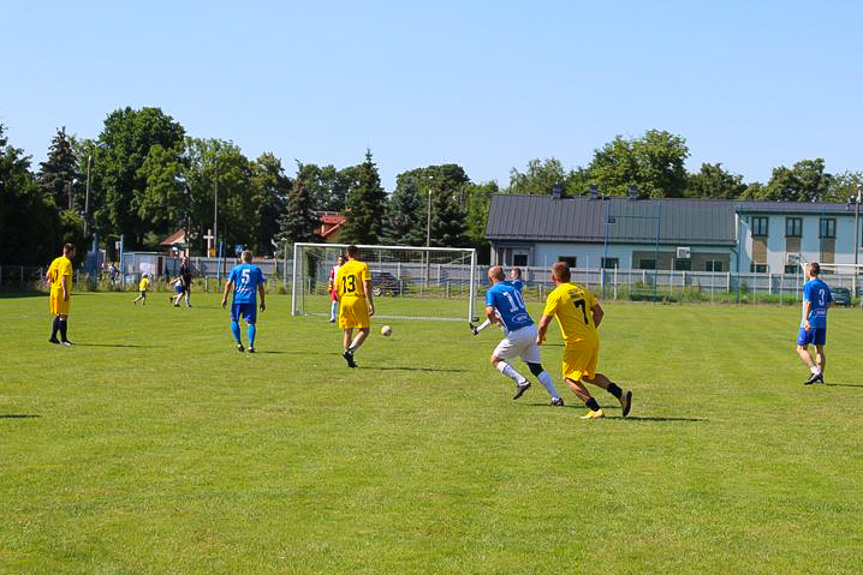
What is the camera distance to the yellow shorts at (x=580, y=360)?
12.3m

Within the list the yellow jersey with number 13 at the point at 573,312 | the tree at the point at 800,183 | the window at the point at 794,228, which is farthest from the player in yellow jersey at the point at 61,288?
the tree at the point at 800,183

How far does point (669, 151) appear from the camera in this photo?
106188 mm

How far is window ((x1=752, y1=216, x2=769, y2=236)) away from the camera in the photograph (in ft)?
262

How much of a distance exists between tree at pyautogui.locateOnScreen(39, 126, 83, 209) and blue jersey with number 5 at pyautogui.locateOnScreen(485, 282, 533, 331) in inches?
3856

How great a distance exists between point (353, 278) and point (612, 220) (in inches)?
2553

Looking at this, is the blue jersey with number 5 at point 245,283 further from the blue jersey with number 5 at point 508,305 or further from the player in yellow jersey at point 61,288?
the blue jersey with number 5 at point 508,305

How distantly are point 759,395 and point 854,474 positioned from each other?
21.0ft

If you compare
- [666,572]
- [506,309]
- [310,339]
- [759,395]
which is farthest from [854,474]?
[310,339]

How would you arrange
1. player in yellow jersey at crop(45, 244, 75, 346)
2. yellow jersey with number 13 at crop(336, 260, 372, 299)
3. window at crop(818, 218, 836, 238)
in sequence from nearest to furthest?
yellow jersey with number 13 at crop(336, 260, 372, 299), player in yellow jersey at crop(45, 244, 75, 346), window at crop(818, 218, 836, 238)

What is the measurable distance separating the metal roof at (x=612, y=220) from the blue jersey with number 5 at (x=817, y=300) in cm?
6223

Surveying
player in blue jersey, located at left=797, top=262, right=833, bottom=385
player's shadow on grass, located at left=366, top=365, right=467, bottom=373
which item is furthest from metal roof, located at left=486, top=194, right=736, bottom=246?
player's shadow on grass, located at left=366, top=365, right=467, bottom=373

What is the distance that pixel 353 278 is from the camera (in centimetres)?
1719

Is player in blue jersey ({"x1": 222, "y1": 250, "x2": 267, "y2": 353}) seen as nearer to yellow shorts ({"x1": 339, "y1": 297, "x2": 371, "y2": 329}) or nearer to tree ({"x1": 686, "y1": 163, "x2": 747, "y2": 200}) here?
yellow shorts ({"x1": 339, "y1": 297, "x2": 371, "y2": 329})

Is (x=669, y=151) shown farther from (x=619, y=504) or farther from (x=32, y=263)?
(x=619, y=504)
